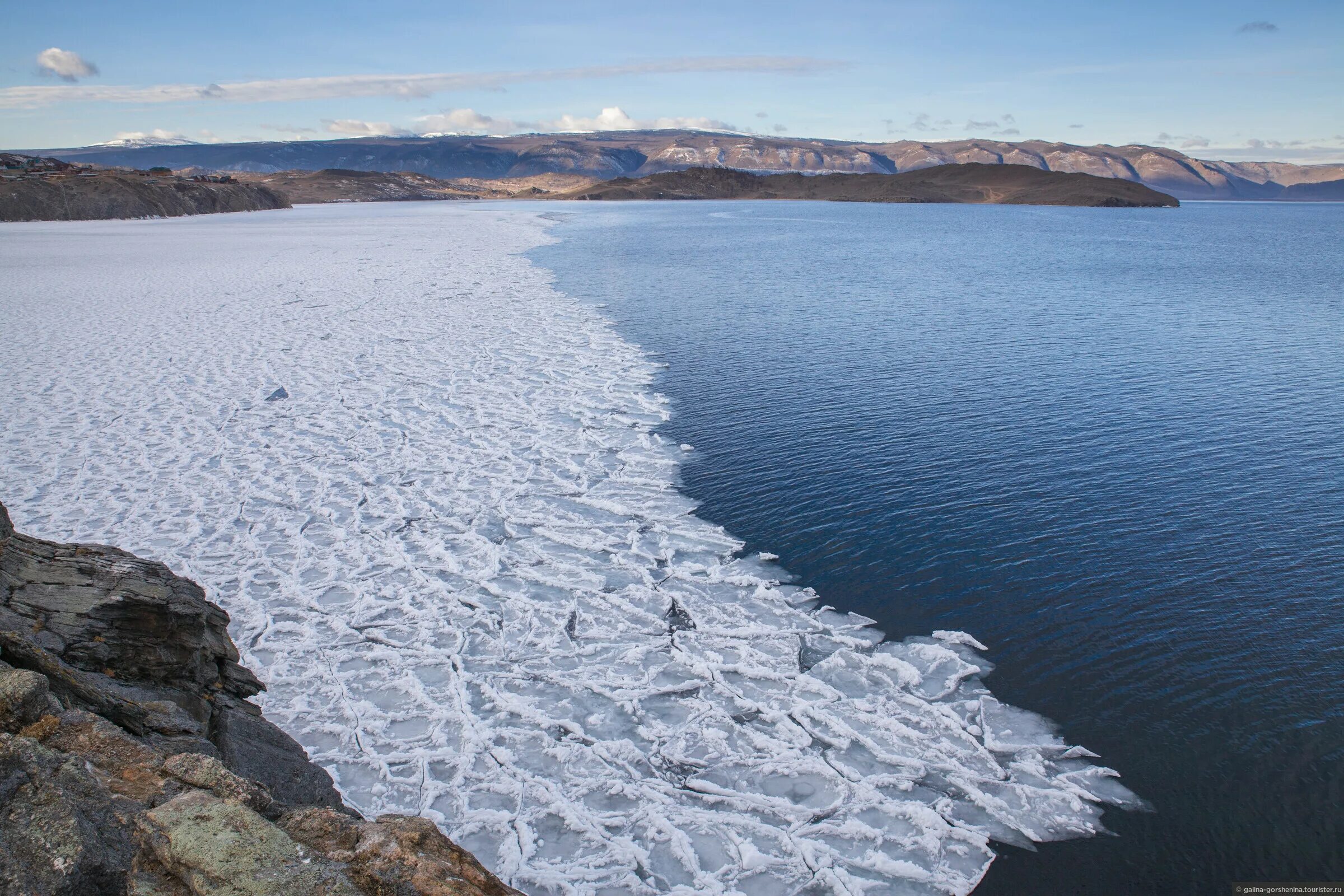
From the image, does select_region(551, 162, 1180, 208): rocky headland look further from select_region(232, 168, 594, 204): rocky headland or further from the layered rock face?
the layered rock face

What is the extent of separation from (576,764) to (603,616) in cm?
194

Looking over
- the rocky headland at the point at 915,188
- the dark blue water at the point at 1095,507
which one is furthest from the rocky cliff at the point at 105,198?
the rocky headland at the point at 915,188

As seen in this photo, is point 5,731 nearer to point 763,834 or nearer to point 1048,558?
point 763,834

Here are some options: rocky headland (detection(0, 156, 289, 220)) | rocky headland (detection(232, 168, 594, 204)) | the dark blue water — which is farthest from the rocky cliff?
the dark blue water

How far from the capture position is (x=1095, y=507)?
374 inches

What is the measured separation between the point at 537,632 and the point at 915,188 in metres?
137

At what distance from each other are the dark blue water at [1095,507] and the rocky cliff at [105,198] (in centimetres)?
6545

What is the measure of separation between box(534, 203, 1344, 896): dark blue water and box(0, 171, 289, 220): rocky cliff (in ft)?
215

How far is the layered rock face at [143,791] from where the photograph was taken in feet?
8.53

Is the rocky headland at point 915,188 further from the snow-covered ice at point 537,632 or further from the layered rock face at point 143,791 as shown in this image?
the layered rock face at point 143,791

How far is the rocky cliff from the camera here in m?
65.4

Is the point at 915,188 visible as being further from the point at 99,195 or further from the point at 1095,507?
the point at 1095,507

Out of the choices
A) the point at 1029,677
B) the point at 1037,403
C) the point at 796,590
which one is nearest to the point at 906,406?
the point at 1037,403

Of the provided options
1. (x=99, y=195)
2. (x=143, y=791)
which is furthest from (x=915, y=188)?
(x=143, y=791)
